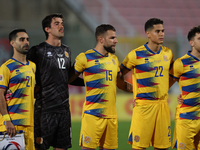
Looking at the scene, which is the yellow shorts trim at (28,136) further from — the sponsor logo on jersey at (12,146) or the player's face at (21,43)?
the player's face at (21,43)

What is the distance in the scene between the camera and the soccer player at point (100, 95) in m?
4.68

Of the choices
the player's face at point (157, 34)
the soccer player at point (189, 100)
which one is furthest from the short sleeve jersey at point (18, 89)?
the soccer player at point (189, 100)

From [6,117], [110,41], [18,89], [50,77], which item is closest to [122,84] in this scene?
[110,41]

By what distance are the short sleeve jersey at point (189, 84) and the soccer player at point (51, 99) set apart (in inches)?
68.0

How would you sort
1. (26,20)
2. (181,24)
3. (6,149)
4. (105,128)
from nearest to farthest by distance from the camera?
Result: (6,149)
(105,128)
(26,20)
(181,24)

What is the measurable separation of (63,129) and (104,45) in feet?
4.57

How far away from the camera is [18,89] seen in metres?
4.36

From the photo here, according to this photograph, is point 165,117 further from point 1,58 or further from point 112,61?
point 1,58

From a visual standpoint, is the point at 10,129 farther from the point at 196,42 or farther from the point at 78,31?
the point at 78,31

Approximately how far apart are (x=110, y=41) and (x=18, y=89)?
1522mm

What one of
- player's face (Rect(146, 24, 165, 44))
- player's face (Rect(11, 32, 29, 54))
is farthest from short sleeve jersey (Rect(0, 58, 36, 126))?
player's face (Rect(146, 24, 165, 44))

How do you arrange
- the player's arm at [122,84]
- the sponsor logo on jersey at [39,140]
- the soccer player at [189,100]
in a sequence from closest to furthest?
the sponsor logo on jersey at [39,140] → the soccer player at [189,100] → the player's arm at [122,84]

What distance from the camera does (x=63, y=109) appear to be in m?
4.75

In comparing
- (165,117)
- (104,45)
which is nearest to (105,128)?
(165,117)
